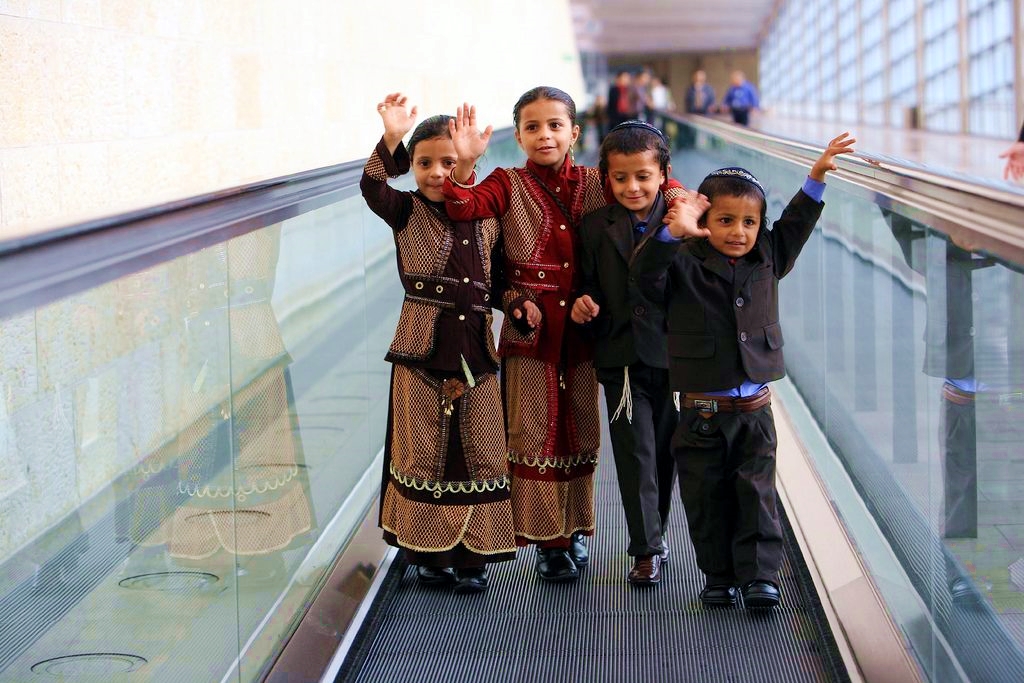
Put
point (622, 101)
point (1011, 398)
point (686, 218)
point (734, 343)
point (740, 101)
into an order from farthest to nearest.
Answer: point (740, 101) → point (622, 101) → point (734, 343) → point (686, 218) → point (1011, 398)

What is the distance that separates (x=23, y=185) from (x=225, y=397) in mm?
2063

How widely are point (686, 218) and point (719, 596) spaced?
122 cm

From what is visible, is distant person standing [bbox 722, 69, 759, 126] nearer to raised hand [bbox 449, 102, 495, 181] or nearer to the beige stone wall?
the beige stone wall

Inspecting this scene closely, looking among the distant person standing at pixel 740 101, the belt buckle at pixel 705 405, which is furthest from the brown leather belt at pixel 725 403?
the distant person standing at pixel 740 101

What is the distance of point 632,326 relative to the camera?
12.8 ft

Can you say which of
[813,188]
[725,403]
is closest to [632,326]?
[725,403]

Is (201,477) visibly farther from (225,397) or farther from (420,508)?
(420,508)

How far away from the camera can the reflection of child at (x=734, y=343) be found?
3.63 meters

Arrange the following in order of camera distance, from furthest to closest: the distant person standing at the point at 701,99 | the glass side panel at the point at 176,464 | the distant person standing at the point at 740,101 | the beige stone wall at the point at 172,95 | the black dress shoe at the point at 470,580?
the distant person standing at the point at 701,99, the distant person standing at the point at 740,101, the beige stone wall at the point at 172,95, the black dress shoe at the point at 470,580, the glass side panel at the point at 176,464

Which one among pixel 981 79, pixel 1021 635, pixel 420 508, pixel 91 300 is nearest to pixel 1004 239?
pixel 1021 635

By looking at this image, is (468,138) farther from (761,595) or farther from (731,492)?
(761,595)

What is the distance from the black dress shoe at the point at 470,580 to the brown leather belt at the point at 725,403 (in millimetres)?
919

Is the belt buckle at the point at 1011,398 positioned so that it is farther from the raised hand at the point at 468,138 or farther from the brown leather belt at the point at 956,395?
the raised hand at the point at 468,138

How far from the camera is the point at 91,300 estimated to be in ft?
6.89
